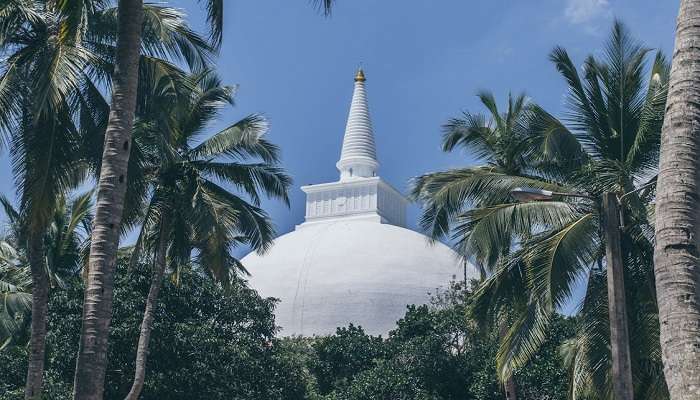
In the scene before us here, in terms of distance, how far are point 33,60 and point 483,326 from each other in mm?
9347

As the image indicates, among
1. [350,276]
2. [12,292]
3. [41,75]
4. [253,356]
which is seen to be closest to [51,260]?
[12,292]

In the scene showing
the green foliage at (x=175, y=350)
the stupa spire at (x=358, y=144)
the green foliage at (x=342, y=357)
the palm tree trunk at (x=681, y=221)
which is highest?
the stupa spire at (x=358, y=144)

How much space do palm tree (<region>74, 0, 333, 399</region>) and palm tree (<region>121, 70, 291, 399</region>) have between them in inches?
388

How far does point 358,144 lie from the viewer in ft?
202

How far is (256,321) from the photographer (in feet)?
110

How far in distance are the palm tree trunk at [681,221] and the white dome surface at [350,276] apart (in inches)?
1594

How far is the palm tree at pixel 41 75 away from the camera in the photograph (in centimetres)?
1641

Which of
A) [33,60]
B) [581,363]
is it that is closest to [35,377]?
[33,60]

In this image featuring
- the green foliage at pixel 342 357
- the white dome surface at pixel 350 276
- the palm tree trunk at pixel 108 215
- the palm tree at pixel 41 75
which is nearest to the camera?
the palm tree trunk at pixel 108 215

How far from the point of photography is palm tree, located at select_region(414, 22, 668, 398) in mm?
18953

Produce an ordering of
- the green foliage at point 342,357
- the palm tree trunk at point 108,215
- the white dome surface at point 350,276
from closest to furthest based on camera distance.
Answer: the palm tree trunk at point 108,215, the green foliage at point 342,357, the white dome surface at point 350,276

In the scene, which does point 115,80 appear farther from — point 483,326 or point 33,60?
point 483,326

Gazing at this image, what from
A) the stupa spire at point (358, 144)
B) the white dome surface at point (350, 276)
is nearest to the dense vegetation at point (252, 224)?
the white dome surface at point (350, 276)

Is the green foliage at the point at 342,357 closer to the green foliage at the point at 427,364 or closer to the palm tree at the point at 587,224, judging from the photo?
the green foliage at the point at 427,364
